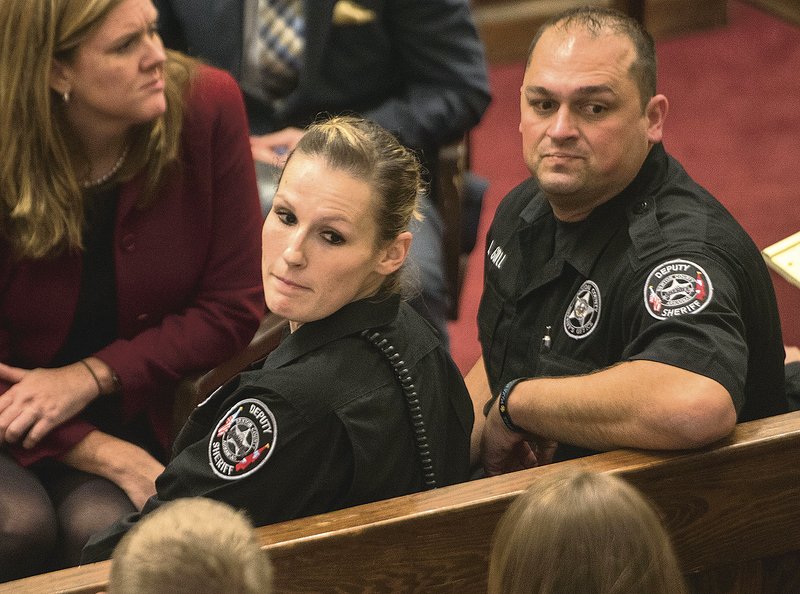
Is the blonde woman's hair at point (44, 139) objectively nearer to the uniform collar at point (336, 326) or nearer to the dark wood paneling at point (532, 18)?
the uniform collar at point (336, 326)

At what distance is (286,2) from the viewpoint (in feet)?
9.18

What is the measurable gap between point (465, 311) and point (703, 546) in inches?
79.4

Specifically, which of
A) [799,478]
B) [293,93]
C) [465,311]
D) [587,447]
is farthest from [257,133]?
[799,478]

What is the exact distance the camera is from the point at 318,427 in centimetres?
151

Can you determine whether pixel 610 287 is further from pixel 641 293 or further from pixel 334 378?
pixel 334 378

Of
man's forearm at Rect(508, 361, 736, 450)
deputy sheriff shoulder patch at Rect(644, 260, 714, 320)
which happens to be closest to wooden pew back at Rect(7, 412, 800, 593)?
man's forearm at Rect(508, 361, 736, 450)

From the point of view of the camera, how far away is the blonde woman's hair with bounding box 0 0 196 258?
1.95m

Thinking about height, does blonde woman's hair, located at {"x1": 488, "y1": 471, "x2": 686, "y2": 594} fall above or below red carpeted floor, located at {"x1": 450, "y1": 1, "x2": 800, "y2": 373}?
above

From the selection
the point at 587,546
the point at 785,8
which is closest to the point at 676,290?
the point at 587,546

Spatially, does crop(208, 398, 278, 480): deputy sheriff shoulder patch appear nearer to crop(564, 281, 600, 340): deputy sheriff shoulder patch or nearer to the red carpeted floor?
crop(564, 281, 600, 340): deputy sheriff shoulder patch

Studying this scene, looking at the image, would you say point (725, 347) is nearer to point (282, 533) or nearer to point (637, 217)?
point (637, 217)

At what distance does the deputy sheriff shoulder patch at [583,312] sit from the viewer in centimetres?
180

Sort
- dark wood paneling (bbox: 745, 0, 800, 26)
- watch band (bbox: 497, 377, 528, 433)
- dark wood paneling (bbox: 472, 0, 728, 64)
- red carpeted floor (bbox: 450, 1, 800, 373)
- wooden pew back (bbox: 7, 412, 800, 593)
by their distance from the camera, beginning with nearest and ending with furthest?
wooden pew back (bbox: 7, 412, 800, 593)
watch band (bbox: 497, 377, 528, 433)
red carpeted floor (bbox: 450, 1, 800, 373)
dark wood paneling (bbox: 745, 0, 800, 26)
dark wood paneling (bbox: 472, 0, 728, 64)

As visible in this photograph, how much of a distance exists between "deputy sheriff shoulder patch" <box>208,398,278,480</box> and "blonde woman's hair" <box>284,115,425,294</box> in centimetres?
27
